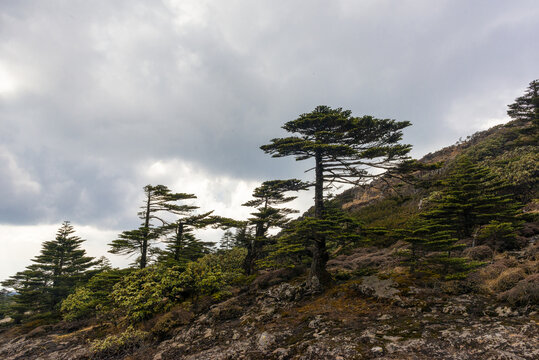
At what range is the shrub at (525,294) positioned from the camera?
7.08m

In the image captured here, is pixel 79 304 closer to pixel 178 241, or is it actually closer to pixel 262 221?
pixel 178 241

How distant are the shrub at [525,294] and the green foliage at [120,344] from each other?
15.3 metres

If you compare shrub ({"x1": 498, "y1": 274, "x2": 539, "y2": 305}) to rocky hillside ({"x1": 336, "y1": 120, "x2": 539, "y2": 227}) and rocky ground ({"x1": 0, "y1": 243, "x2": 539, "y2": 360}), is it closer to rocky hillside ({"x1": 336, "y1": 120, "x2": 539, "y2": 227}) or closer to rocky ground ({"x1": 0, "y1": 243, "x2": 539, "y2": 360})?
rocky ground ({"x1": 0, "y1": 243, "x2": 539, "y2": 360})

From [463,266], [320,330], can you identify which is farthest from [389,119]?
[320,330]

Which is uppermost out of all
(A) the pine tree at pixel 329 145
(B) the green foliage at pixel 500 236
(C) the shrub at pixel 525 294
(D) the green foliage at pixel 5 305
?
(A) the pine tree at pixel 329 145

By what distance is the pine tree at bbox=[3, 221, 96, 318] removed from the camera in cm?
3550

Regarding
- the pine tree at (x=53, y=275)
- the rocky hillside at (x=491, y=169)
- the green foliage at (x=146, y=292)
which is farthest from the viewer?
the pine tree at (x=53, y=275)

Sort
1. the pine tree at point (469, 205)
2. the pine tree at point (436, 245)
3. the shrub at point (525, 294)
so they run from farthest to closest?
the pine tree at point (469, 205), the pine tree at point (436, 245), the shrub at point (525, 294)

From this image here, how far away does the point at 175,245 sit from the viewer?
22.8 m

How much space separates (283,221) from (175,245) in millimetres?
11280

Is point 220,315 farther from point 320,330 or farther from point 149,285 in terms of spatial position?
point 320,330

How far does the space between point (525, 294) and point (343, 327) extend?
586 centimetres

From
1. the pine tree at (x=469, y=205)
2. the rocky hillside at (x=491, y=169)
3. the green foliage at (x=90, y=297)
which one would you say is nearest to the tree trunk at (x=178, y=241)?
the green foliage at (x=90, y=297)

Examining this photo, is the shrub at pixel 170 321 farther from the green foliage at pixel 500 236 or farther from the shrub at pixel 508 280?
the green foliage at pixel 500 236
